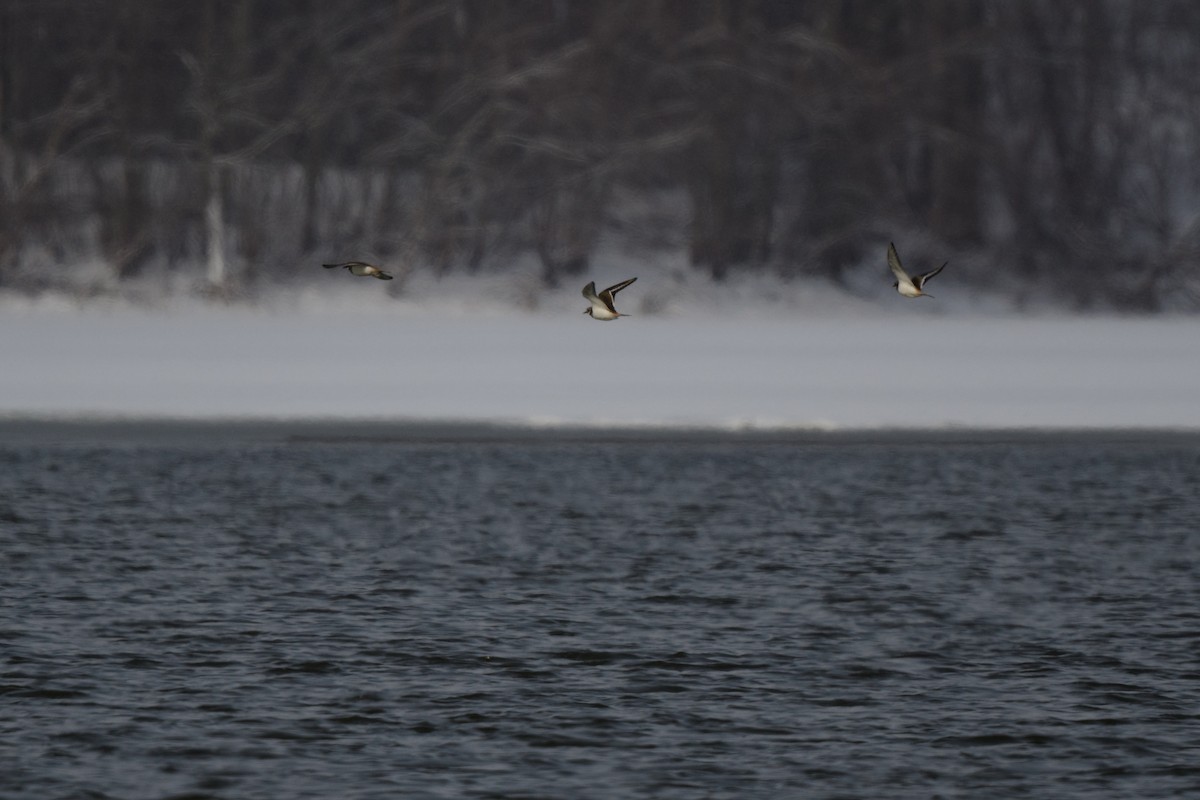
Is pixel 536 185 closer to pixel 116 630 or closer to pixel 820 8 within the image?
pixel 820 8

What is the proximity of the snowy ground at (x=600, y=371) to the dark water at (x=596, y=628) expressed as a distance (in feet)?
10.6

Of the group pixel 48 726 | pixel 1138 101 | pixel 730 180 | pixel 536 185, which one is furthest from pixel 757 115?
pixel 48 726

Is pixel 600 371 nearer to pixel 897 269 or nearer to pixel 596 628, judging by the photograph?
pixel 596 628

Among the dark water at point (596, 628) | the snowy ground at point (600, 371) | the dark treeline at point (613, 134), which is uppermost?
the dark treeline at point (613, 134)

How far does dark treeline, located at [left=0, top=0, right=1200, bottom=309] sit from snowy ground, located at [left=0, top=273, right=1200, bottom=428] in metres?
4.52

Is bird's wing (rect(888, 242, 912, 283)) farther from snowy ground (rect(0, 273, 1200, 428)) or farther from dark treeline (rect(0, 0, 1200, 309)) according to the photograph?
dark treeline (rect(0, 0, 1200, 309))

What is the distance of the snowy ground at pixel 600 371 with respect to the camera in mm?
24406

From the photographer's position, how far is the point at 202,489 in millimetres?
18984

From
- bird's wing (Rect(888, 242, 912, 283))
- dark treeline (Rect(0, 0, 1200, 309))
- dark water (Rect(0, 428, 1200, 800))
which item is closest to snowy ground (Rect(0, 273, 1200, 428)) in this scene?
dark water (Rect(0, 428, 1200, 800))

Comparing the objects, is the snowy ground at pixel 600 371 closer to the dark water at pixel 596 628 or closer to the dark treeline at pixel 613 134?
the dark water at pixel 596 628

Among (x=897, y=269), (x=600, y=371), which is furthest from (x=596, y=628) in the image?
(x=600, y=371)

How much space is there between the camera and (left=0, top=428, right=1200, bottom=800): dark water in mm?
9523

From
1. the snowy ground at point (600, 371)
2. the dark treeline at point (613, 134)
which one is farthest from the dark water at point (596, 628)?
the dark treeline at point (613, 134)

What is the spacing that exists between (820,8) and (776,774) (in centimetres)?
3127
